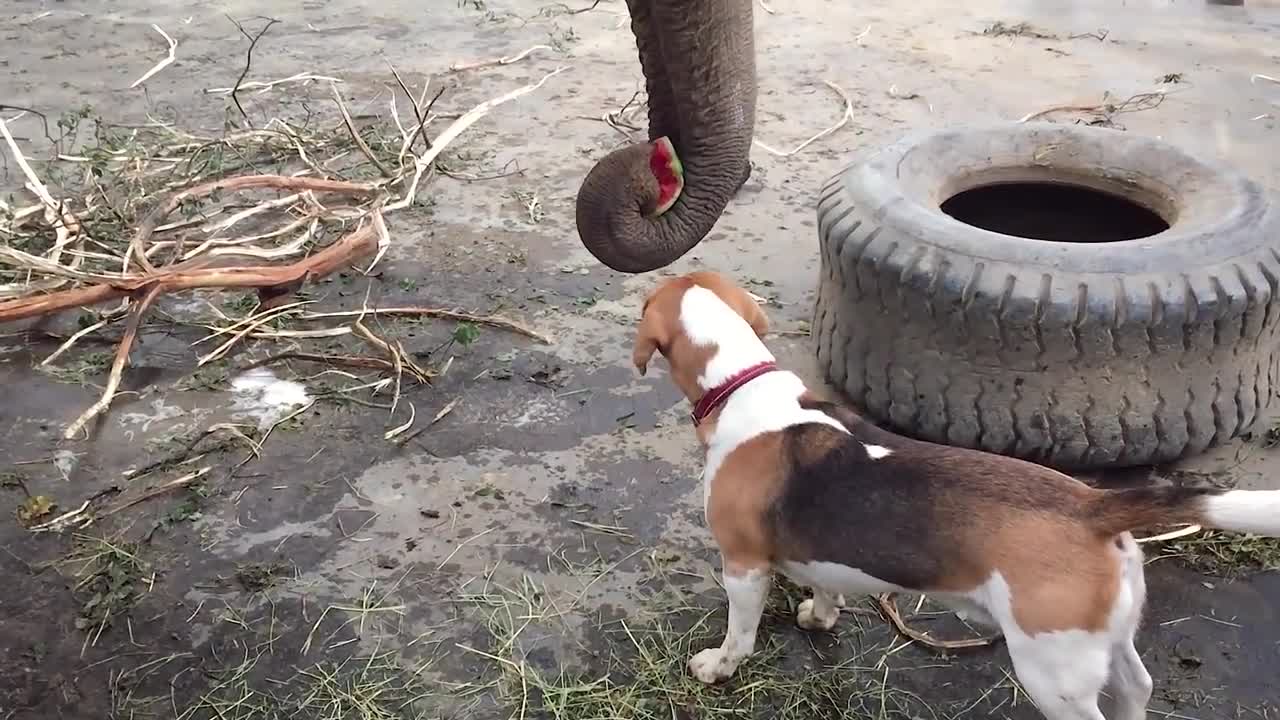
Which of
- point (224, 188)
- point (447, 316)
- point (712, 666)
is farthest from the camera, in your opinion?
point (224, 188)

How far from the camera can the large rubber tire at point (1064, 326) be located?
290 centimetres

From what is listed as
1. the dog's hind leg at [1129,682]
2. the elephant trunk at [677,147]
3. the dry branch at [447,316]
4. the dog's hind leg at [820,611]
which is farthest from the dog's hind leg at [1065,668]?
the dry branch at [447,316]

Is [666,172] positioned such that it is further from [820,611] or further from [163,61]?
[163,61]

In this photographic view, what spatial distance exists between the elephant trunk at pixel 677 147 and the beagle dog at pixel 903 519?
→ 1.04 ft

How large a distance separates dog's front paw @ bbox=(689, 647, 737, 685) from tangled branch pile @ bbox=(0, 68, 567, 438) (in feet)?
5.48

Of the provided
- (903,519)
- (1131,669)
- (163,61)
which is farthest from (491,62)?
(1131,669)

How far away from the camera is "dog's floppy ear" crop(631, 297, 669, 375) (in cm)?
250

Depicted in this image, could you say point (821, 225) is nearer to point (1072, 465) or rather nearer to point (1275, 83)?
point (1072, 465)

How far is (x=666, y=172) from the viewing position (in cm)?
281

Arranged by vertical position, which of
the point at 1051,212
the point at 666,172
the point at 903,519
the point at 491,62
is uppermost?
the point at 666,172

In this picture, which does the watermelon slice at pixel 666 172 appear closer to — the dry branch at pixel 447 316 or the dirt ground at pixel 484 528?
Answer: the dirt ground at pixel 484 528

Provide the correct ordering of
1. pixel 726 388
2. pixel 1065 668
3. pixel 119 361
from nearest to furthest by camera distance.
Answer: pixel 1065 668 < pixel 726 388 < pixel 119 361

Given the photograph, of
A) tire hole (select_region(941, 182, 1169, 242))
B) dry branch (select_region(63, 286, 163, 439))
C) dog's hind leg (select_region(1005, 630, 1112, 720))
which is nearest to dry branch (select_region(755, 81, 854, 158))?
tire hole (select_region(941, 182, 1169, 242))

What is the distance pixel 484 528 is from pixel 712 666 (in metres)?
0.86
